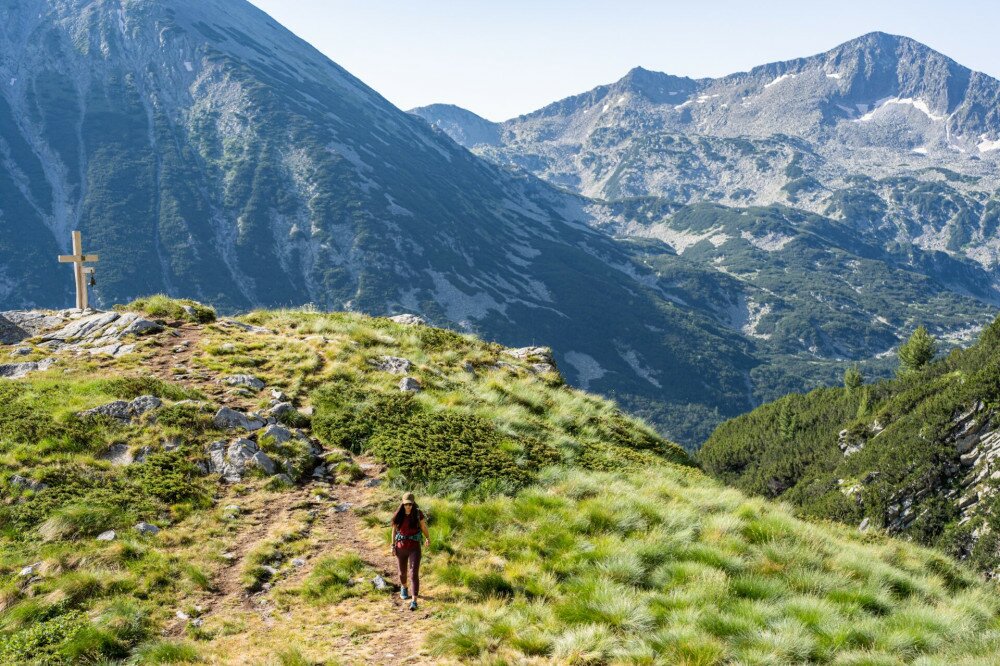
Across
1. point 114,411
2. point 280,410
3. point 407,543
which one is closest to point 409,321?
point 280,410

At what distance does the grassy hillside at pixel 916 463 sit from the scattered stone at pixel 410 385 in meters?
72.2

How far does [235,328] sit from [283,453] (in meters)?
11.0

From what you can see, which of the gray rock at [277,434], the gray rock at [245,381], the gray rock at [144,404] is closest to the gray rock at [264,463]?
the gray rock at [277,434]

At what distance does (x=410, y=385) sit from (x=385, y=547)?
775 cm

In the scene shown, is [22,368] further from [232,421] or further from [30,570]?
[30,570]

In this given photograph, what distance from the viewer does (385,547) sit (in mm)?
11875

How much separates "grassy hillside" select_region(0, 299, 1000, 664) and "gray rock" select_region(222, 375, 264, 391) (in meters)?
0.08

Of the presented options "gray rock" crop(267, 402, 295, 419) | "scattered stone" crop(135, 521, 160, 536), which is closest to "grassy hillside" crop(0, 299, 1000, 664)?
"scattered stone" crop(135, 521, 160, 536)

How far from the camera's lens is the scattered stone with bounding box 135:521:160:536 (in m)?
11.7

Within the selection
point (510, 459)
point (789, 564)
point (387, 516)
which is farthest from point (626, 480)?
point (387, 516)

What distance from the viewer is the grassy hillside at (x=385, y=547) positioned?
28.3 feet

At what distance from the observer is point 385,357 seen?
21359mm

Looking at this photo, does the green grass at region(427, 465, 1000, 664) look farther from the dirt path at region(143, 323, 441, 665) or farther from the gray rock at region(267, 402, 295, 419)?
the gray rock at region(267, 402, 295, 419)

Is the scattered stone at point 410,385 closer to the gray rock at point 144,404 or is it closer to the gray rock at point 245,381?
the gray rock at point 245,381
